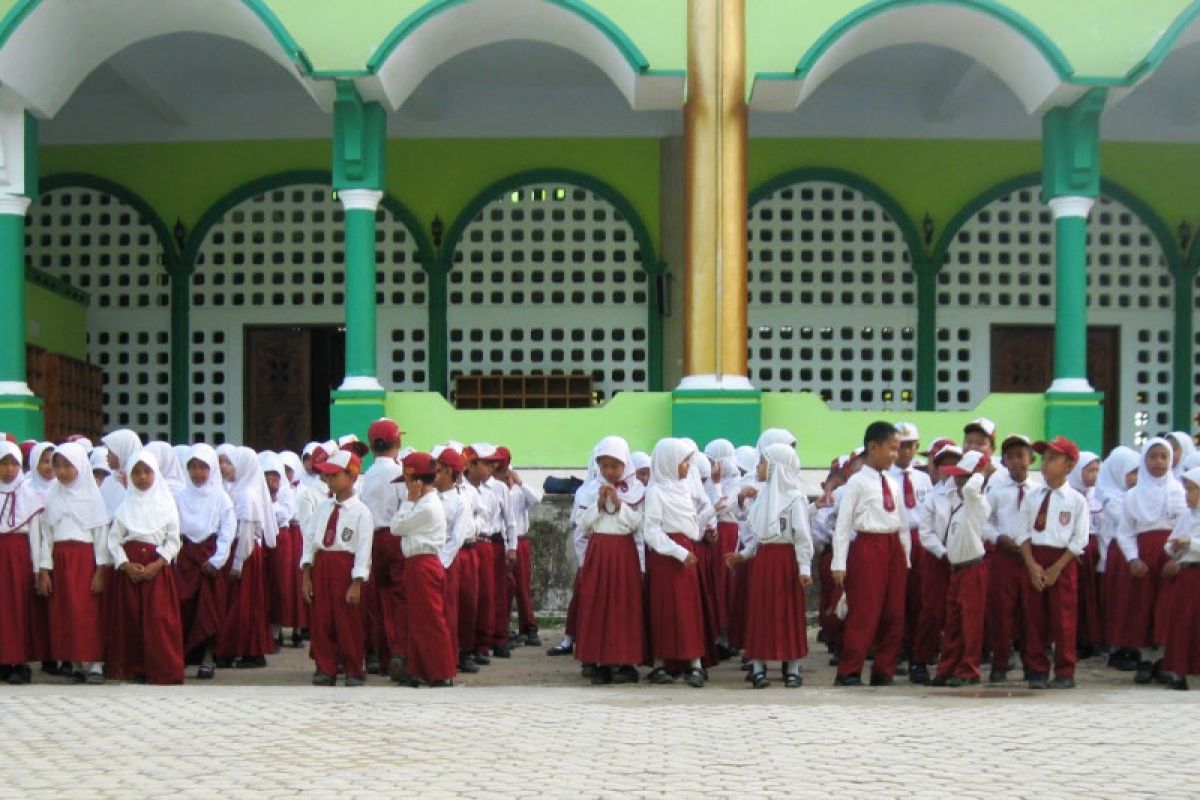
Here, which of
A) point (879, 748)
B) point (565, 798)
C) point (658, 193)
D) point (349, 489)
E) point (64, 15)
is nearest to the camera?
point (565, 798)

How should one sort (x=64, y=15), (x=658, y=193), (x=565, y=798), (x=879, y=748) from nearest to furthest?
(x=565, y=798), (x=879, y=748), (x=64, y=15), (x=658, y=193)

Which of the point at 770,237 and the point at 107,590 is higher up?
the point at 770,237

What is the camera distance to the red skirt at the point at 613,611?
9742mm

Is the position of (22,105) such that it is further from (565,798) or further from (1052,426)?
(565,798)

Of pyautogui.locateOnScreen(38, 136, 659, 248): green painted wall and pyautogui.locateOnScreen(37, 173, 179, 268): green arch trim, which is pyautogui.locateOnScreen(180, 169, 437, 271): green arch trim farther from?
pyautogui.locateOnScreen(37, 173, 179, 268): green arch trim

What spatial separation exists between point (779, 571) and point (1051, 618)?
1.61m

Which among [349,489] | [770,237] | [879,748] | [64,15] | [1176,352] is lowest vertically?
[879,748]

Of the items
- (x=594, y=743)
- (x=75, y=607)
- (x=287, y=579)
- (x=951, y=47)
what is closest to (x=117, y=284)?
(x=287, y=579)

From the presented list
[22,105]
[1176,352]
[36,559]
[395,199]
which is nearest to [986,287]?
[1176,352]

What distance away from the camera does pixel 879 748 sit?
22.0 feet

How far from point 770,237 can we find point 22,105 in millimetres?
7998

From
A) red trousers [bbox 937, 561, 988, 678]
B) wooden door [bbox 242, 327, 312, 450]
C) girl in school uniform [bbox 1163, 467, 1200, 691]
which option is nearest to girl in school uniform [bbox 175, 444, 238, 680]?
red trousers [bbox 937, 561, 988, 678]

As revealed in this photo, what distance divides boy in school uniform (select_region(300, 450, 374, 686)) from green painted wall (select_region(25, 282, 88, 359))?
7682 mm

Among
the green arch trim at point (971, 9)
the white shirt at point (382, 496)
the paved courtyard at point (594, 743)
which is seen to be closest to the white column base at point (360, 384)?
the white shirt at point (382, 496)
